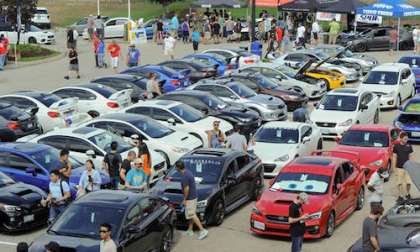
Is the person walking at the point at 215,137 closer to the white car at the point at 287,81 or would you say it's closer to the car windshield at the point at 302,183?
the car windshield at the point at 302,183

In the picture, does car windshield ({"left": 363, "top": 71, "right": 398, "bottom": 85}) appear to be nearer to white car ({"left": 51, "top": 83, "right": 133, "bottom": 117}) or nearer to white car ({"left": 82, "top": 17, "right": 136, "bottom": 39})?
white car ({"left": 51, "top": 83, "right": 133, "bottom": 117})

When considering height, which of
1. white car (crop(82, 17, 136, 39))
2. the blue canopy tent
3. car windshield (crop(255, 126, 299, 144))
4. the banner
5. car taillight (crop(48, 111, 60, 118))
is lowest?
car windshield (crop(255, 126, 299, 144))

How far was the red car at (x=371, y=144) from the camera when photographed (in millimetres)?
21172

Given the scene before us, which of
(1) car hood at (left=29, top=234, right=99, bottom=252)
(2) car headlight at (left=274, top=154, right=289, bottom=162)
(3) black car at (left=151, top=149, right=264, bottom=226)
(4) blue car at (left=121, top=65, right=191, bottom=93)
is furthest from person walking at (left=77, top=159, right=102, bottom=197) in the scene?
(4) blue car at (left=121, top=65, right=191, bottom=93)

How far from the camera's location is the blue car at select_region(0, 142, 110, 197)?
18.4 metres

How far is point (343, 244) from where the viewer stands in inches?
643

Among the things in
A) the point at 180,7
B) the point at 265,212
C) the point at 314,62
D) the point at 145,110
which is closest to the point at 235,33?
the point at 180,7

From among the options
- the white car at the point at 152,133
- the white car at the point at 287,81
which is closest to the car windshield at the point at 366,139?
the white car at the point at 152,133

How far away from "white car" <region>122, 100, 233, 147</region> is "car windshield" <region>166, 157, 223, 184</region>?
5124 mm

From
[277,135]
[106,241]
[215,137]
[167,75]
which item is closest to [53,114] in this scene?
[215,137]

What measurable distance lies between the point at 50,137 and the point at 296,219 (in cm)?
837

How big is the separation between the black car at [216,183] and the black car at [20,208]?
7.78ft

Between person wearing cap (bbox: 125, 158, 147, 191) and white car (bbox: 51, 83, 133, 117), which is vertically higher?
white car (bbox: 51, 83, 133, 117)

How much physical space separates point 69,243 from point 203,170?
16.5 feet
